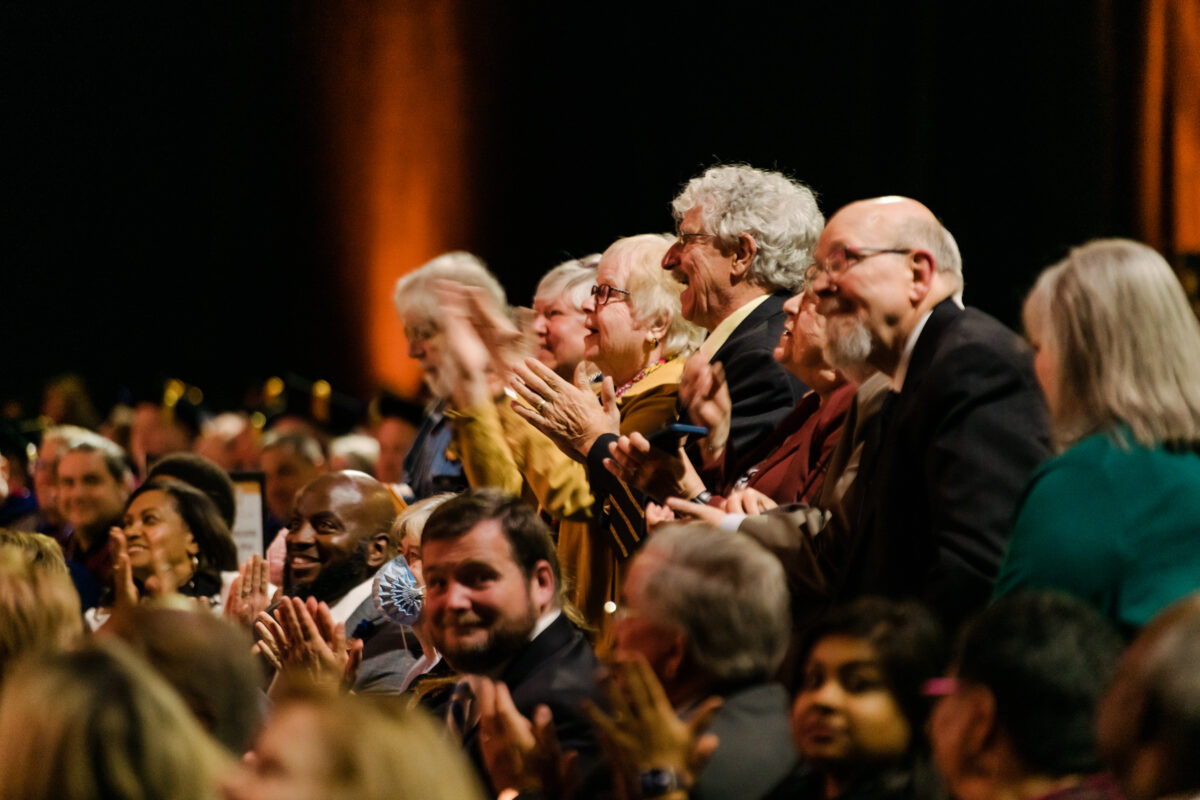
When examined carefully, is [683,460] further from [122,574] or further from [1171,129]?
[1171,129]

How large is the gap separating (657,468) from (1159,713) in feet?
5.36

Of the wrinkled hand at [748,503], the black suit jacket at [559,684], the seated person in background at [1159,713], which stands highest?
the seated person in background at [1159,713]

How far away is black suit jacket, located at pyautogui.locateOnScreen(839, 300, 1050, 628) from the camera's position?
2.61 metres

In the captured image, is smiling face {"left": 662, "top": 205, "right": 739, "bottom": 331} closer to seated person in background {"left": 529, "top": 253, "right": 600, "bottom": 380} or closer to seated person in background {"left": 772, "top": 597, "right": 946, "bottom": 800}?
seated person in background {"left": 529, "top": 253, "right": 600, "bottom": 380}

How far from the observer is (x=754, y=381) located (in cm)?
371

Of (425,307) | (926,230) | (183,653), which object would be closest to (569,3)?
(425,307)

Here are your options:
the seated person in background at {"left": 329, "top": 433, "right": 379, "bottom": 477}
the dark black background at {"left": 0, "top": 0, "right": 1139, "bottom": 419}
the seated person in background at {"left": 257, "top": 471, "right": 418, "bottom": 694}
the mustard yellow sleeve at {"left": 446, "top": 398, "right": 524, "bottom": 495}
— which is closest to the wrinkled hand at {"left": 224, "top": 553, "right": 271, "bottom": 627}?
the seated person in background at {"left": 257, "top": 471, "right": 418, "bottom": 694}

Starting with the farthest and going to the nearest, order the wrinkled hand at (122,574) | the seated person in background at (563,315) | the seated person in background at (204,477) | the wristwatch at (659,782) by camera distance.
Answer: the seated person in background at (204,477) < the seated person in background at (563,315) < the wrinkled hand at (122,574) < the wristwatch at (659,782)

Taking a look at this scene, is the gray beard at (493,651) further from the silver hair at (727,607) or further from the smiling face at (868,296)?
the smiling face at (868,296)

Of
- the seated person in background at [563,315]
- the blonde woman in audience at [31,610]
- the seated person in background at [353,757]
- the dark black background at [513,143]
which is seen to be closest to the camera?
the seated person in background at [353,757]

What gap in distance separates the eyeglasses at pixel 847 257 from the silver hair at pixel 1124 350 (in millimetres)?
503

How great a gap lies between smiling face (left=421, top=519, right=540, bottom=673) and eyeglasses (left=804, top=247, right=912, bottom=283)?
82cm

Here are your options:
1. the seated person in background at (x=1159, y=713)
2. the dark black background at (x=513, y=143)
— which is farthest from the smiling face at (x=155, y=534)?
the dark black background at (x=513, y=143)

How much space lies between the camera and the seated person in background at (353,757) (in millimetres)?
1584
